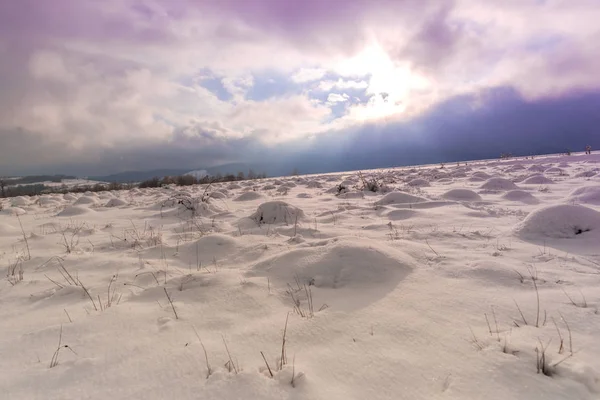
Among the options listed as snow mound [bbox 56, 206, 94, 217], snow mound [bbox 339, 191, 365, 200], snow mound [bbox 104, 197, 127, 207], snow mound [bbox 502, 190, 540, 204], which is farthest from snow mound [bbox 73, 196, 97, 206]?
snow mound [bbox 502, 190, 540, 204]

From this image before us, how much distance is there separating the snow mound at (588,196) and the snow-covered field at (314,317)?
236 centimetres

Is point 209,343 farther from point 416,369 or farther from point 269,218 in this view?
point 269,218

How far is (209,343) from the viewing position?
64.2 inches

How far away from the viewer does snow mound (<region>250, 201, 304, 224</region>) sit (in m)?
5.15

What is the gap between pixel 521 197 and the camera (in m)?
6.23

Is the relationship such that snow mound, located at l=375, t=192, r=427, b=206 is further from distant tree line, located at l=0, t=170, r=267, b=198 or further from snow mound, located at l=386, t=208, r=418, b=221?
distant tree line, located at l=0, t=170, r=267, b=198

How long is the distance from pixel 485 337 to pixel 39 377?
212 cm

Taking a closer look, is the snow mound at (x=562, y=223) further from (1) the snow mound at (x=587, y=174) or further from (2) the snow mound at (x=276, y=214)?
(1) the snow mound at (x=587, y=174)

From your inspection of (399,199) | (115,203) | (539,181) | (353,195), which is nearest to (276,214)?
(399,199)

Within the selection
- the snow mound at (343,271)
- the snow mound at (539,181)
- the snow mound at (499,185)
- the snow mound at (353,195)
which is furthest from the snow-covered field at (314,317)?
the snow mound at (539,181)

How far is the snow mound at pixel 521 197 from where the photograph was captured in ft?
19.5

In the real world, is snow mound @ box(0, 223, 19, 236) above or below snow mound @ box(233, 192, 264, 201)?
below

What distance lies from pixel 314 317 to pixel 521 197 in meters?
6.24

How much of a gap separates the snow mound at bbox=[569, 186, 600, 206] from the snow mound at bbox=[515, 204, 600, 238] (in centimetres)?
226
